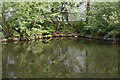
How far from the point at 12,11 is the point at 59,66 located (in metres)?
6.14

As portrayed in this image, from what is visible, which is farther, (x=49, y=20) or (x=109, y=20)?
(x=49, y=20)

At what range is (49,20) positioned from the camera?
36.3 ft

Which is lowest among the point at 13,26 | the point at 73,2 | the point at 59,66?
the point at 59,66

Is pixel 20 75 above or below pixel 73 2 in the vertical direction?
below

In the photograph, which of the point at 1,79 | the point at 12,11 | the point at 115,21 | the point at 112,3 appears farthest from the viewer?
the point at 12,11

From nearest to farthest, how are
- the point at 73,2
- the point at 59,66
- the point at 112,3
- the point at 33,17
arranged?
the point at 59,66
the point at 112,3
the point at 33,17
the point at 73,2

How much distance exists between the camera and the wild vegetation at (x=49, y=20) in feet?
26.8

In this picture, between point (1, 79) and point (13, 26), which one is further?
point (13, 26)

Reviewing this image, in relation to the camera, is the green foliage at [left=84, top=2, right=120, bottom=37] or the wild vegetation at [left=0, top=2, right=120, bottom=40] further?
the wild vegetation at [left=0, top=2, right=120, bottom=40]

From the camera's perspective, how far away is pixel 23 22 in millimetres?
9305

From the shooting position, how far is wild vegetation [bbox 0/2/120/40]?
26.8 ft

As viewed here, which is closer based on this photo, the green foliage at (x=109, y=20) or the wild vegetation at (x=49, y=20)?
the green foliage at (x=109, y=20)

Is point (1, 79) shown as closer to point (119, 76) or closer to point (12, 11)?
point (119, 76)

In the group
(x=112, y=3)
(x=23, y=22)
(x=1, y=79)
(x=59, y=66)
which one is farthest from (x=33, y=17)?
(x=1, y=79)
